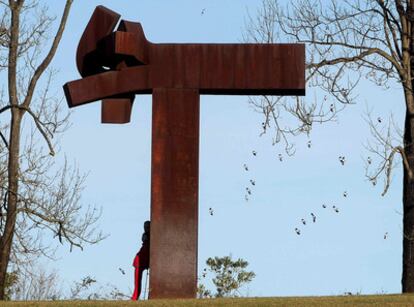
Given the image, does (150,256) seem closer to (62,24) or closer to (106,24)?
(106,24)

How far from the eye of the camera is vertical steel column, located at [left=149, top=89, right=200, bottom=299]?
626 inches

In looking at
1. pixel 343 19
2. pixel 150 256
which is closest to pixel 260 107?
pixel 343 19

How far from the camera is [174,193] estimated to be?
1605cm

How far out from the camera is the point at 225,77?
1641 centimetres

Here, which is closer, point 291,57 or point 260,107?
point 291,57

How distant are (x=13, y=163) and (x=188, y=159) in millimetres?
6015

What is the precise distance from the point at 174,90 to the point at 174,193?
1593 mm

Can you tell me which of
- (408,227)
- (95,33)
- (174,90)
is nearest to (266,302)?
(174,90)

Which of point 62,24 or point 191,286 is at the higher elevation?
point 62,24

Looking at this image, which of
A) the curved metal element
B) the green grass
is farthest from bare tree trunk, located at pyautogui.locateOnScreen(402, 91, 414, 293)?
the curved metal element

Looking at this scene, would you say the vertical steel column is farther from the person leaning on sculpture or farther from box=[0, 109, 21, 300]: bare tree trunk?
box=[0, 109, 21, 300]: bare tree trunk

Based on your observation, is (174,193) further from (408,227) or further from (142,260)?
(408,227)

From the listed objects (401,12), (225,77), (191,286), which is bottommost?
(191,286)

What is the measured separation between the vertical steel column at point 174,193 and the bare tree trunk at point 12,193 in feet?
18.1
